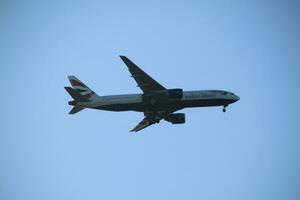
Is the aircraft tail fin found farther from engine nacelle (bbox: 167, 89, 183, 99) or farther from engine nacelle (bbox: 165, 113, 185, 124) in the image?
engine nacelle (bbox: 165, 113, 185, 124)

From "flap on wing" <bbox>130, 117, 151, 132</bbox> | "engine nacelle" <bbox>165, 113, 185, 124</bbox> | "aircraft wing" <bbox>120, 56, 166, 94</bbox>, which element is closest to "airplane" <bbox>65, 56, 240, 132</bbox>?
"aircraft wing" <bbox>120, 56, 166, 94</bbox>

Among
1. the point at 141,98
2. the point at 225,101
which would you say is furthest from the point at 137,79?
the point at 225,101

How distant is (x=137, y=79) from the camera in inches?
2608

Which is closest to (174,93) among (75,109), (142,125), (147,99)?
(147,99)

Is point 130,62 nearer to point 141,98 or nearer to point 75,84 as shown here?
point 141,98

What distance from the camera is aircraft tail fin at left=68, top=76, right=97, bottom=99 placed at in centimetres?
7018

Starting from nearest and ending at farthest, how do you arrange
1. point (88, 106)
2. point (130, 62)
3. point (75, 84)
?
1. point (130, 62)
2. point (88, 106)
3. point (75, 84)

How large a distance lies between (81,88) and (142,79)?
1061 cm

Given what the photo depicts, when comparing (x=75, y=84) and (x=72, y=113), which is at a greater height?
(x=75, y=84)

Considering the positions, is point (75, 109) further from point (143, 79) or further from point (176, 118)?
point (176, 118)

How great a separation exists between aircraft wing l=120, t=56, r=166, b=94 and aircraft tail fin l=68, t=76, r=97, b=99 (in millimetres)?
7902

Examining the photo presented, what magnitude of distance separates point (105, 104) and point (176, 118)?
42.7ft

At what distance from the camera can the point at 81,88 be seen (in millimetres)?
71875

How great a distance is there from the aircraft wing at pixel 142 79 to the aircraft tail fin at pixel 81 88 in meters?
7.90
